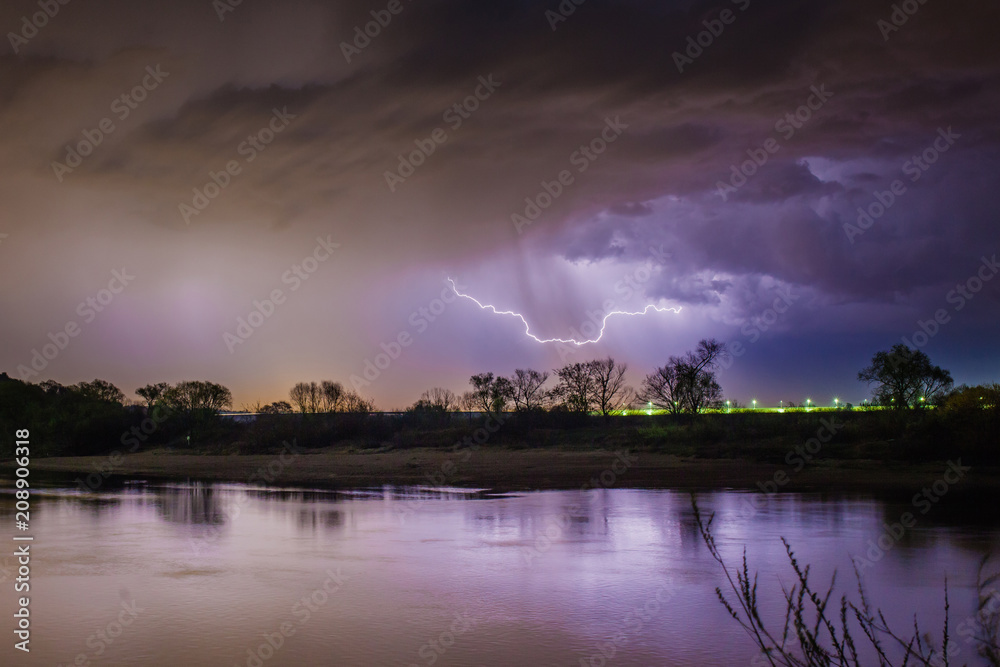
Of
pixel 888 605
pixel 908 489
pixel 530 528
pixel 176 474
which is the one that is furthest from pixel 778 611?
pixel 176 474

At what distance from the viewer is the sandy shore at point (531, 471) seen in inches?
Result: 1385

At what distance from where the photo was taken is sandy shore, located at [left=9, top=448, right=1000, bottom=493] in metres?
35.2

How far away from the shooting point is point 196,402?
309 ft

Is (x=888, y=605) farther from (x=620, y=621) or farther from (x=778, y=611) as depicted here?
(x=620, y=621)

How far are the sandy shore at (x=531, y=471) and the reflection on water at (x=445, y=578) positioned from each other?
829 centimetres

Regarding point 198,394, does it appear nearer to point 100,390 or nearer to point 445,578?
point 100,390

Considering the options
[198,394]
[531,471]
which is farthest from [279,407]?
[531,471]

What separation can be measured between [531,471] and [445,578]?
2708 centimetres

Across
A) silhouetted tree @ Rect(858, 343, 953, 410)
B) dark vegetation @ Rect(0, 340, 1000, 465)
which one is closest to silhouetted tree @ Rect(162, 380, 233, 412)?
dark vegetation @ Rect(0, 340, 1000, 465)

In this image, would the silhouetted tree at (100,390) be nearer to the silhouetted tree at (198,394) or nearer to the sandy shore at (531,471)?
the silhouetted tree at (198,394)

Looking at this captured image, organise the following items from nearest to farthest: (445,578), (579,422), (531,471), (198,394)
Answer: (445,578) → (531,471) → (579,422) → (198,394)

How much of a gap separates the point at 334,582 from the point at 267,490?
71.0 feet

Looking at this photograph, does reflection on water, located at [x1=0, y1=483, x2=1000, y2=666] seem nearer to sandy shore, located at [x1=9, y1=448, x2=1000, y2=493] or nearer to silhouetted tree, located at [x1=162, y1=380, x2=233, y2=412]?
sandy shore, located at [x1=9, y1=448, x2=1000, y2=493]

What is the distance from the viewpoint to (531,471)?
42750 millimetres
